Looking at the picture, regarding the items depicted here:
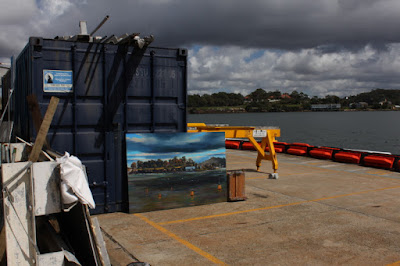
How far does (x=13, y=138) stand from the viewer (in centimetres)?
1067

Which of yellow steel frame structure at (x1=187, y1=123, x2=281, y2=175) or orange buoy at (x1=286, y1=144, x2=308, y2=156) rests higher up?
yellow steel frame structure at (x1=187, y1=123, x2=281, y2=175)

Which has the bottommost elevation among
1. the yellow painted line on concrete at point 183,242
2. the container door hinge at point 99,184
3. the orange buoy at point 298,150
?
the yellow painted line on concrete at point 183,242


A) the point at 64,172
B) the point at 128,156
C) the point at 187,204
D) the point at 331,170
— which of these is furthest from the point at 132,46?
the point at 331,170

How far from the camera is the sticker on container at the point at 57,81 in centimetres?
874

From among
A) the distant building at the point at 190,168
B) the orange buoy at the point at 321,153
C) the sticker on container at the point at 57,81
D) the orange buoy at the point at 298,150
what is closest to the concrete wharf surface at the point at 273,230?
the distant building at the point at 190,168

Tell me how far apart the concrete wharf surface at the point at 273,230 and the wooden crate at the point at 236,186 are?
0.31 m

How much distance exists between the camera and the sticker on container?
8742 mm

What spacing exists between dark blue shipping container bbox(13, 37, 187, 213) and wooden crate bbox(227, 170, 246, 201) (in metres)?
2.01

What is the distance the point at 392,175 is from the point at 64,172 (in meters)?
14.5

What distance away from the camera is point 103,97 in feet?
30.6

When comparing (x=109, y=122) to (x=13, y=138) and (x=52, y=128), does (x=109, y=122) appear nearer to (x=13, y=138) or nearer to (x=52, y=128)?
(x=52, y=128)

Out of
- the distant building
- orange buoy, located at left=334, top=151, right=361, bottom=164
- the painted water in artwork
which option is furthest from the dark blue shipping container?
orange buoy, located at left=334, top=151, right=361, bottom=164

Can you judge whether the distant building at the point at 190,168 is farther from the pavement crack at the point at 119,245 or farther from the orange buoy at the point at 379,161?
the orange buoy at the point at 379,161

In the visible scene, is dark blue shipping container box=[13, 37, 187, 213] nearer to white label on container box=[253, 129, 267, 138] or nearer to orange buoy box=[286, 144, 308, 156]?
white label on container box=[253, 129, 267, 138]
